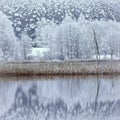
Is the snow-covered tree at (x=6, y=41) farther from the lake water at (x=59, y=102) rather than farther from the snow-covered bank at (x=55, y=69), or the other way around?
the lake water at (x=59, y=102)

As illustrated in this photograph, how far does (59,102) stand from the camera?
1762 centimetres

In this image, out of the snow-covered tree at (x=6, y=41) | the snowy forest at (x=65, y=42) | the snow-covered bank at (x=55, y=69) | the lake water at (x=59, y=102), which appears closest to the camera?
the lake water at (x=59, y=102)

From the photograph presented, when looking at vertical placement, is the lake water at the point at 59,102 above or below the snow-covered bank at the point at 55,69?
above

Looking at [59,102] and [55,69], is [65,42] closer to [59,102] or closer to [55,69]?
[55,69]

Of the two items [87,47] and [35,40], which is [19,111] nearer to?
[87,47]

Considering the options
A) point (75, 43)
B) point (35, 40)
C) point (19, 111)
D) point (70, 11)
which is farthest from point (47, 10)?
point (19, 111)

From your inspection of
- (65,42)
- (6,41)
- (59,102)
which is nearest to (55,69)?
(6,41)

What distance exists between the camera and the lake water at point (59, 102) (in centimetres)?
1420

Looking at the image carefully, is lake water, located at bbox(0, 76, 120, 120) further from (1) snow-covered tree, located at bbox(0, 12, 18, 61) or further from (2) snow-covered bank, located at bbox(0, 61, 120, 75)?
(1) snow-covered tree, located at bbox(0, 12, 18, 61)

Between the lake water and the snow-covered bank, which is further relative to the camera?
the snow-covered bank

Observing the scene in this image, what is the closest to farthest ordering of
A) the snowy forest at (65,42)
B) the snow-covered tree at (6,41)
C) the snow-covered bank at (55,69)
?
1. the snow-covered bank at (55,69)
2. the snow-covered tree at (6,41)
3. the snowy forest at (65,42)

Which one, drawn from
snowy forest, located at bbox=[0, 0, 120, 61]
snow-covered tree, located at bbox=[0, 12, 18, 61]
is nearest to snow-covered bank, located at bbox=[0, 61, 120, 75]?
snowy forest, located at bbox=[0, 0, 120, 61]

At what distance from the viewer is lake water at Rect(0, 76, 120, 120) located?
1420 centimetres

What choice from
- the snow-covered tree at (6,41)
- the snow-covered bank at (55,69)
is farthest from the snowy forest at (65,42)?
the snow-covered bank at (55,69)
